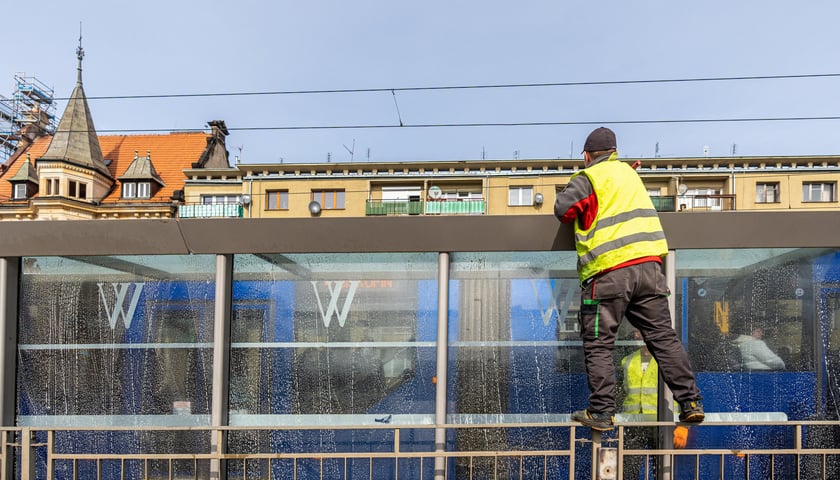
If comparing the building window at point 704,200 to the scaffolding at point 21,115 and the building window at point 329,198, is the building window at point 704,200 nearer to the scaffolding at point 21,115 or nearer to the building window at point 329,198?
the building window at point 329,198

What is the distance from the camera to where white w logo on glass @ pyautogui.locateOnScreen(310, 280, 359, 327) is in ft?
12.1

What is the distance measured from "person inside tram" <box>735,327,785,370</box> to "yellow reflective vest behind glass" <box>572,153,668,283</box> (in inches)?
51.9

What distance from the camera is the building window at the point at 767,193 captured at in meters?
33.4

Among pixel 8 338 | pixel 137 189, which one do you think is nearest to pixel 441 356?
pixel 8 338

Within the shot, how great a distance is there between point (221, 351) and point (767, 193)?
124 feet

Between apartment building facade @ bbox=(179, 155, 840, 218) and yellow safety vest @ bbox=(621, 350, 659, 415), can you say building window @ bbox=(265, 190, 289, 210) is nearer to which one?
apartment building facade @ bbox=(179, 155, 840, 218)

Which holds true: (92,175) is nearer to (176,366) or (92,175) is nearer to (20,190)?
(20,190)

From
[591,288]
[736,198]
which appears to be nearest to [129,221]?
[591,288]

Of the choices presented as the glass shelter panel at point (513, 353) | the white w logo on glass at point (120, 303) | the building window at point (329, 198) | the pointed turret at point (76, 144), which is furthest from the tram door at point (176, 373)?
the pointed turret at point (76, 144)

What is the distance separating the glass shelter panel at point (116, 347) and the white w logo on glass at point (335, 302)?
28.7 inches

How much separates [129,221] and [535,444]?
116 inches

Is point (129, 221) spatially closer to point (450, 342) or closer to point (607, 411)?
point (450, 342)

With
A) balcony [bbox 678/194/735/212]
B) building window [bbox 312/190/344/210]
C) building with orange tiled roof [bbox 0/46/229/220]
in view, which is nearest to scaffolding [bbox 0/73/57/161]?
building with orange tiled roof [bbox 0/46/229/220]

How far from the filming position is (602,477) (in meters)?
2.77
